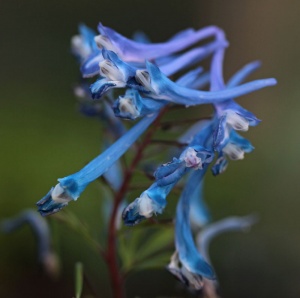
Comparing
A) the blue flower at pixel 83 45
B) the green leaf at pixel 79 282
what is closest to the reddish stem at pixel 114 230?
the green leaf at pixel 79 282

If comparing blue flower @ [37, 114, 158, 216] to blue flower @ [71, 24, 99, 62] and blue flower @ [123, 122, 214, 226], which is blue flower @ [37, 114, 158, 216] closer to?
blue flower @ [123, 122, 214, 226]

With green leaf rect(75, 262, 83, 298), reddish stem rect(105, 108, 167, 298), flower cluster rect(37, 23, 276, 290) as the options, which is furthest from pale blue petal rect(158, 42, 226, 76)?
green leaf rect(75, 262, 83, 298)

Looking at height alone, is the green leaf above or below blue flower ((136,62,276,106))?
below

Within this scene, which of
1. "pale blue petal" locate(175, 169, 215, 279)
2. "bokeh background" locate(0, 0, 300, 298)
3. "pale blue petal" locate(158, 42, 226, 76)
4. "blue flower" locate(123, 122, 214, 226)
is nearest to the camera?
"blue flower" locate(123, 122, 214, 226)

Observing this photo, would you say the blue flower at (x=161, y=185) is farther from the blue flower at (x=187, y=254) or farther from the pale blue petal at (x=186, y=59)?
the pale blue petal at (x=186, y=59)

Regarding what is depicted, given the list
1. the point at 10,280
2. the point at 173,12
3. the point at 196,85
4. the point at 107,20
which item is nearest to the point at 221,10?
the point at 173,12

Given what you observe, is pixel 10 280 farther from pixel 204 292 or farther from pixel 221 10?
pixel 221 10
